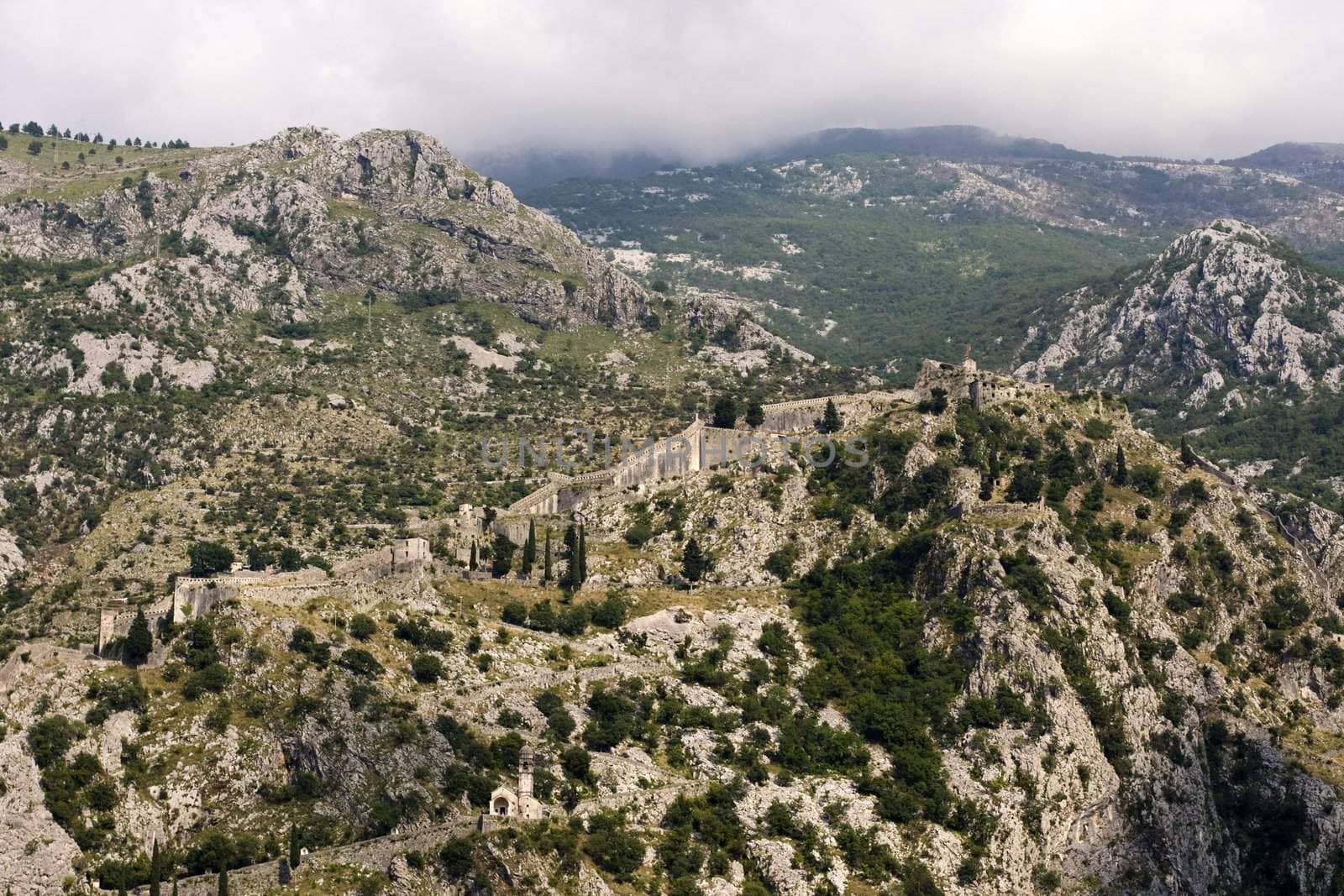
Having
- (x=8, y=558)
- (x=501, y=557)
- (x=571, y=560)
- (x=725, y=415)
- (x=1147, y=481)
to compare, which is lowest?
(x=8, y=558)

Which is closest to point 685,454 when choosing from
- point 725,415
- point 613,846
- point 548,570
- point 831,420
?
point 725,415

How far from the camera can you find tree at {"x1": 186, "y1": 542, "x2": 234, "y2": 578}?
140225 mm

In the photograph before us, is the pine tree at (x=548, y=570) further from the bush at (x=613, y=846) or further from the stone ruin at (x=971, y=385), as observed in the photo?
the stone ruin at (x=971, y=385)

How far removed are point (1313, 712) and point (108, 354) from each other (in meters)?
106

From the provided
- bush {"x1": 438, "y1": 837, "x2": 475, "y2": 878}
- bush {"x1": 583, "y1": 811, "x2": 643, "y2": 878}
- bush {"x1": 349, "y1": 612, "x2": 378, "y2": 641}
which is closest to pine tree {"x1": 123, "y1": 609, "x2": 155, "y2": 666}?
bush {"x1": 349, "y1": 612, "x2": 378, "y2": 641}

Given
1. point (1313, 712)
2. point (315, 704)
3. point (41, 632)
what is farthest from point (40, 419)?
point (1313, 712)

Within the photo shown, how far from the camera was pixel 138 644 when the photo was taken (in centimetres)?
10725

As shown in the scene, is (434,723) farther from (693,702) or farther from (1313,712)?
(1313,712)

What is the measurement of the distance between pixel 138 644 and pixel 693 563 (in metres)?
39.5

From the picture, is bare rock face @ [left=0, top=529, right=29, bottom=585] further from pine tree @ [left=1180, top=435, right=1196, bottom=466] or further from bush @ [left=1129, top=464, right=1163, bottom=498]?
pine tree @ [left=1180, top=435, right=1196, bottom=466]

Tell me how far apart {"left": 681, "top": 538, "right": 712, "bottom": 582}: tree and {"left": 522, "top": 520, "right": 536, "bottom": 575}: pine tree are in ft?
31.7

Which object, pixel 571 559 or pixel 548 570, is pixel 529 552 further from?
pixel 571 559

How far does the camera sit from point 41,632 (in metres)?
135

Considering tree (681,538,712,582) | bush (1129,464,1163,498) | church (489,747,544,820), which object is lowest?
church (489,747,544,820)
